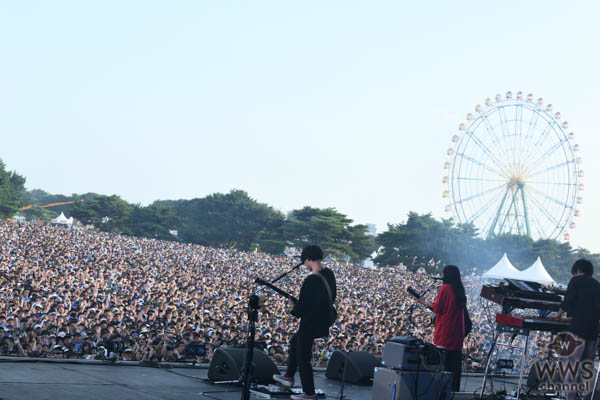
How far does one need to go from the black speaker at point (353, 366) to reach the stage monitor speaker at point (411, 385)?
130 centimetres

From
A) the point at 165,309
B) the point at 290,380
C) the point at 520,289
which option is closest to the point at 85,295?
the point at 165,309

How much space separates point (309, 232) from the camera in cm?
4950

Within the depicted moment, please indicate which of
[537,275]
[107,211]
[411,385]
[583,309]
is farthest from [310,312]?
[107,211]

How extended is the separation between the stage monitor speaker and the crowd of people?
1.60 meters

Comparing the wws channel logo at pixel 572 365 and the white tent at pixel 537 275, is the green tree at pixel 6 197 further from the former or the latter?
the wws channel logo at pixel 572 365

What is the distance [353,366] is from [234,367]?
4.80 feet

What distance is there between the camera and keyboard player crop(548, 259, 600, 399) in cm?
497

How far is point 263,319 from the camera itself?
13.7 meters

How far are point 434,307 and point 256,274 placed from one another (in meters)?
19.5

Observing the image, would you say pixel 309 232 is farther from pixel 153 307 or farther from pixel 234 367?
pixel 234 367

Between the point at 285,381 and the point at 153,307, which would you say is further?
the point at 153,307

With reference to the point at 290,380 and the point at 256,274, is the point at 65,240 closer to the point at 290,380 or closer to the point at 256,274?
the point at 256,274

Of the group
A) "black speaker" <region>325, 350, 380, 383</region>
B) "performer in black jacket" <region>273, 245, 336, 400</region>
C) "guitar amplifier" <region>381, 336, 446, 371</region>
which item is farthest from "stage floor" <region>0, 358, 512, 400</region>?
"guitar amplifier" <region>381, 336, 446, 371</region>

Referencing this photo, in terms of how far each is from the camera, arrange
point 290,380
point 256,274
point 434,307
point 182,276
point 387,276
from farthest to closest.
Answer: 1. point 387,276
2. point 256,274
3. point 182,276
4. point 434,307
5. point 290,380
